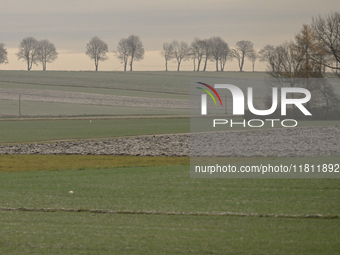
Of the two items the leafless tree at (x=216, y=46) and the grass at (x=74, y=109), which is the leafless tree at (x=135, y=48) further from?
the grass at (x=74, y=109)

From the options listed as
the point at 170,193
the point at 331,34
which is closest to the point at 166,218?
the point at 170,193

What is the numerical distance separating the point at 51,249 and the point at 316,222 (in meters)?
4.81

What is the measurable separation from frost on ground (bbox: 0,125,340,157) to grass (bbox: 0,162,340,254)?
308 inches

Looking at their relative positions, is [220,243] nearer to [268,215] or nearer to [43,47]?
[268,215]

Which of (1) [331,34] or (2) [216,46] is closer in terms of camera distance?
(1) [331,34]

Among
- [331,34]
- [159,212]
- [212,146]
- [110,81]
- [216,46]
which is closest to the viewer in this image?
[159,212]

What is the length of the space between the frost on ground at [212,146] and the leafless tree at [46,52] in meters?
102

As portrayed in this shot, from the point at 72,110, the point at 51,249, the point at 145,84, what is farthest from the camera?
the point at 145,84

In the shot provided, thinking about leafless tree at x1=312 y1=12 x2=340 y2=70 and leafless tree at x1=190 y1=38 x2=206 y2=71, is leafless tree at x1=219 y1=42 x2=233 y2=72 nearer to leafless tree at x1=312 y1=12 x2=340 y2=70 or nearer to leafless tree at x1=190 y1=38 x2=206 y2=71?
leafless tree at x1=190 y1=38 x2=206 y2=71

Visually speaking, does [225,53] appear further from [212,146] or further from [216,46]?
[212,146]

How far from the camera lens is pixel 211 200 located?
35.7 ft

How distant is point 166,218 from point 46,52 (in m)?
122

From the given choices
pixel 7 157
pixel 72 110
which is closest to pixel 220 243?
pixel 7 157

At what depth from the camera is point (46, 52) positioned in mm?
124250
